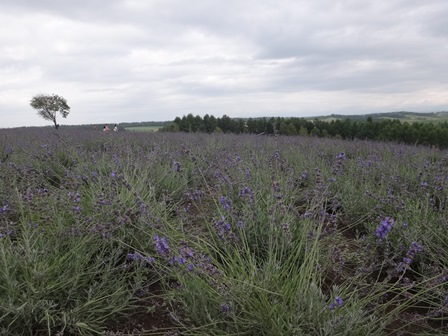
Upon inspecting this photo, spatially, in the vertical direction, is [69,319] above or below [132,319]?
above

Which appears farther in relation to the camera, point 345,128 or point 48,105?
point 48,105

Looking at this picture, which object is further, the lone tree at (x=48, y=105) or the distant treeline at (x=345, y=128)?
the lone tree at (x=48, y=105)

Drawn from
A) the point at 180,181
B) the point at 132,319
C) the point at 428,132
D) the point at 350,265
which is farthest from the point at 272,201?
the point at 428,132

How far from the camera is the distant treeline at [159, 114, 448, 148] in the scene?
14.2 meters

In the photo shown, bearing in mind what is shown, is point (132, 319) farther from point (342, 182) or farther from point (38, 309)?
point (342, 182)

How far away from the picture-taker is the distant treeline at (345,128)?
14210 millimetres

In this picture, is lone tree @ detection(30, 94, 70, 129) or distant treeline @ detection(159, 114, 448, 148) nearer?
distant treeline @ detection(159, 114, 448, 148)

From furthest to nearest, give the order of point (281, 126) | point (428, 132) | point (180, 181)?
point (281, 126) < point (428, 132) < point (180, 181)

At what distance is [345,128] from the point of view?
1852 centimetres

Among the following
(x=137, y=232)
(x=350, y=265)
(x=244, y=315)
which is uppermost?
(x=137, y=232)

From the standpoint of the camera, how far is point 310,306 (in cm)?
154

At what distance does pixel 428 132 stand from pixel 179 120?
43.0 ft

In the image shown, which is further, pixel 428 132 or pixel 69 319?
pixel 428 132

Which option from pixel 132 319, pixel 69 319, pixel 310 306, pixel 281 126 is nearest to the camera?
pixel 310 306
